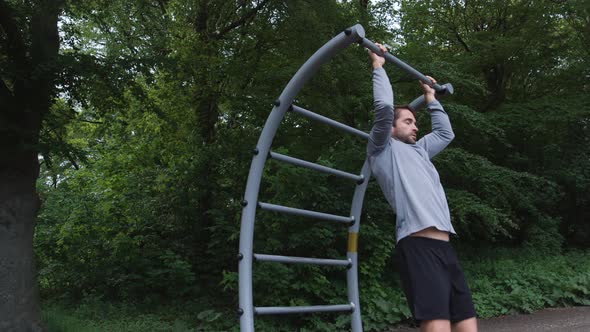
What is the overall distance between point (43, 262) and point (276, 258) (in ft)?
22.1

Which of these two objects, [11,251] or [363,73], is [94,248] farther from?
[363,73]

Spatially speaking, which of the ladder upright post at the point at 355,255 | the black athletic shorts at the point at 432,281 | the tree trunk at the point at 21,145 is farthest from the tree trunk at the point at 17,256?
the black athletic shorts at the point at 432,281

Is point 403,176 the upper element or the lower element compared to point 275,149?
lower

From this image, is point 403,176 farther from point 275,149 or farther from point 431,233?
point 275,149

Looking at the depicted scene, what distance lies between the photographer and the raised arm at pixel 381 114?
8.45 feet

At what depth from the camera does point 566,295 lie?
7.90 meters

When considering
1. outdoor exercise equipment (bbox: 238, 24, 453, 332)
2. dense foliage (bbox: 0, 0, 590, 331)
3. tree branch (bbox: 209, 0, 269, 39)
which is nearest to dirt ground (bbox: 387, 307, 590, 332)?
dense foliage (bbox: 0, 0, 590, 331)

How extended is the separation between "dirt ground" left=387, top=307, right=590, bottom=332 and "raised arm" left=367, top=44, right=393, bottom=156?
14.2 feet

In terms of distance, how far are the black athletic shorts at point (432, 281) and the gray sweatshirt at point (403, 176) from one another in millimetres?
79

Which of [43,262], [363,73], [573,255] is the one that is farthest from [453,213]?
[43,262]

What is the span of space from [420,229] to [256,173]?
994mm

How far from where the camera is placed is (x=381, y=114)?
2574 mm

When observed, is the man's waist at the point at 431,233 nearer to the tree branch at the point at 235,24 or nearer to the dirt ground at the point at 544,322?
the dirt ground at the point at 544,322

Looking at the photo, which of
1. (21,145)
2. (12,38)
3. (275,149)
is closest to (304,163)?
(21,145)
